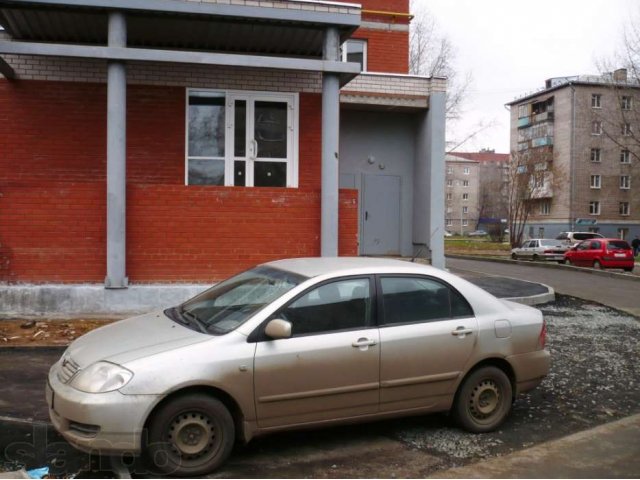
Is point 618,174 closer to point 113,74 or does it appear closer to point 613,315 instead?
point 613,315

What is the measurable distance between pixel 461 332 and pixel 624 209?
60678mm

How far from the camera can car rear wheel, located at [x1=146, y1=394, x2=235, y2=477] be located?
163 inches

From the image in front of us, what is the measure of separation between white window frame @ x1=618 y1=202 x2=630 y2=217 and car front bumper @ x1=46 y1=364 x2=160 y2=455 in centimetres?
6218

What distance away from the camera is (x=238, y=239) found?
→ 10391 mm

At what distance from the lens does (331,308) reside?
482 centimetres

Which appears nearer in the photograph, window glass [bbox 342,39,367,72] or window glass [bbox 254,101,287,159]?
window glass [bbox 254,101,287,159]

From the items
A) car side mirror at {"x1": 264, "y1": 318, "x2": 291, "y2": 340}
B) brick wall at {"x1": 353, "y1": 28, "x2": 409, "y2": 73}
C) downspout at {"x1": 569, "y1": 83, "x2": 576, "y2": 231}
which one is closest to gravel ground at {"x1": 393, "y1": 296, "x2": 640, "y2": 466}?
car side mirror at {"x1": 264, "y1": 318, "x2": 291, "y2": 340}

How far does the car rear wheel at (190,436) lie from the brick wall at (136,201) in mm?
6162

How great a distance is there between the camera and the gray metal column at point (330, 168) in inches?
410

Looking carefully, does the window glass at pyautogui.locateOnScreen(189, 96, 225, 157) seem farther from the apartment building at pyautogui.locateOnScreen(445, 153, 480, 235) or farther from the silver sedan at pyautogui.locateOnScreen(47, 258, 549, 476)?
the apartment building at pyautogui.locateOnScreen(445, 153, 480, 235)

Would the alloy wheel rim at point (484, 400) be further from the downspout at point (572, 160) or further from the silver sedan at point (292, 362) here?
the downspout at point (572, 160)

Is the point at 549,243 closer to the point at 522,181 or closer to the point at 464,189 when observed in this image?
the point at 522,181

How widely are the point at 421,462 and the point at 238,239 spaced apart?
6.41 m

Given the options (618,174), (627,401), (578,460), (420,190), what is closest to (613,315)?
(420,190)
